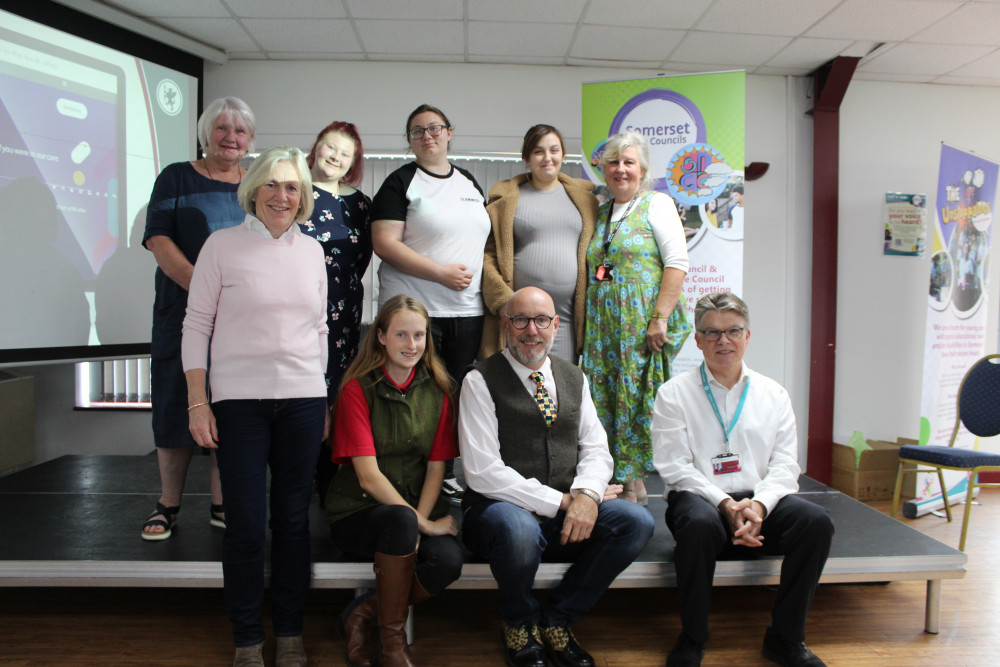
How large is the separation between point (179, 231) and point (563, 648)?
174 centimetres

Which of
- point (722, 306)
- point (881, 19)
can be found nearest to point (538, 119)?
point (881, 19)

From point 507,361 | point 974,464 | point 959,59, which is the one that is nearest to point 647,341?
point 507,361

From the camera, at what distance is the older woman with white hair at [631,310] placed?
2.27m

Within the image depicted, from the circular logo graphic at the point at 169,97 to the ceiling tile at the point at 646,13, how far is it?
2.46 meters

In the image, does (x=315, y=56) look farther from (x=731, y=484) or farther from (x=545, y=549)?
(x=731, y=484)

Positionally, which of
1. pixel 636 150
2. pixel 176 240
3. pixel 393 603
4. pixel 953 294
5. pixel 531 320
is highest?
pixel 636 150

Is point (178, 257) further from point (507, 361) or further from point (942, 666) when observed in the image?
point (942, 666)

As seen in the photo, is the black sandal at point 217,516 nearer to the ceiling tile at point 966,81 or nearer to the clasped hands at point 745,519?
the clasped hands at point 745,519

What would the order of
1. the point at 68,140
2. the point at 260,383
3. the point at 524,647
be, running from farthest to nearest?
the point at 68,140 < the point at 524,647 < the point at 260,383

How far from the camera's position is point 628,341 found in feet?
7.38

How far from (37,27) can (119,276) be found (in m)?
1.25

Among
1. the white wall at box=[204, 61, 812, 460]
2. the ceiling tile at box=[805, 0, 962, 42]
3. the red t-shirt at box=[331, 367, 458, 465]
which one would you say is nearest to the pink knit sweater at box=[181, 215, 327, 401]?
the red t-shirt at box=[331, 367, 458, 465]

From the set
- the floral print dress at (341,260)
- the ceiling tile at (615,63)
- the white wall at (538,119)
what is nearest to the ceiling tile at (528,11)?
the ceiling tile at (615,63)

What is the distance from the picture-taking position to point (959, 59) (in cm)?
414
